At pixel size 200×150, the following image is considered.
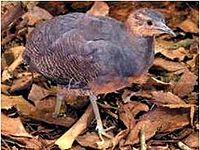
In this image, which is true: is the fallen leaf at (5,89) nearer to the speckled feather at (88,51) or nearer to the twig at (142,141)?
the speckled feather at (88,51)

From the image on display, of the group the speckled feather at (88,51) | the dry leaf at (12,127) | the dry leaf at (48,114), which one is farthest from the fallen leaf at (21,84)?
the speckled feather at (88,51)

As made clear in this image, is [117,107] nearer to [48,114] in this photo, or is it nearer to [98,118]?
[98,118]

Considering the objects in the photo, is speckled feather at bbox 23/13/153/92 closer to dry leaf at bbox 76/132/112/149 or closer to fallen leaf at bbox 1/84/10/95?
dry leaf at bbox 76/132/112/149

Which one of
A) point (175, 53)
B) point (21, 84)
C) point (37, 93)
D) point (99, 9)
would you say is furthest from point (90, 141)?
point (99, 9)

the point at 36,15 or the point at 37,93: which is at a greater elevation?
the point at 36,15

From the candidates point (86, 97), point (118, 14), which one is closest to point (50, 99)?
point (86, 97)

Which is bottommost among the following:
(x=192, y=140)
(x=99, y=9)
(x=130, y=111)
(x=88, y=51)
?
(x=192, y=140)

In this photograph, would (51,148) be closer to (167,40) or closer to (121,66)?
(121,66)
